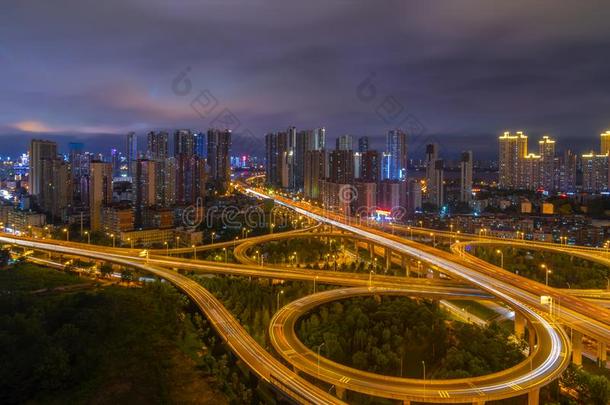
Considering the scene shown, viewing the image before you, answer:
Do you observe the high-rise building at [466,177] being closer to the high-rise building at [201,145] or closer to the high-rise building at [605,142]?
the high-rise building at [605,142]

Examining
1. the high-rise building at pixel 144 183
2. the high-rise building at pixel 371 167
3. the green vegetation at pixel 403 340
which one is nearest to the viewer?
the green vegetation at pixel 403 340

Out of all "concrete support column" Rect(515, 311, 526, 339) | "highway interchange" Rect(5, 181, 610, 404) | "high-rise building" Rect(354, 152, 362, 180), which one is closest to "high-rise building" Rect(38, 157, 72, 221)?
"highway interchange" Rect(5, 181, 610, 404)

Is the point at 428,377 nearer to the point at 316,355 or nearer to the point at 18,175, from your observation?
the point at 316,355

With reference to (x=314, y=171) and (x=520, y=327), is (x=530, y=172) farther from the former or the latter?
(x=520, y=327)

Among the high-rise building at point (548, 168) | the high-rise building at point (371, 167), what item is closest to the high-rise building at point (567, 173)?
the high-rise building at point (548, 168)

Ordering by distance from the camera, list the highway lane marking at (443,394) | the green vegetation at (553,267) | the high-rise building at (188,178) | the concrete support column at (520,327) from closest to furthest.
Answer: the highway lane marking at (443,394) → the concrete support column at (520,327) → the green vegetation at (553,267) → the high-rise building at (188,178)

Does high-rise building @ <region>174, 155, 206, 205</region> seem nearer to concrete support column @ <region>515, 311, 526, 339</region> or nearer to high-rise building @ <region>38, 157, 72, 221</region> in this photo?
high-rise building @ <region>38, 157, 72, 221</region>
